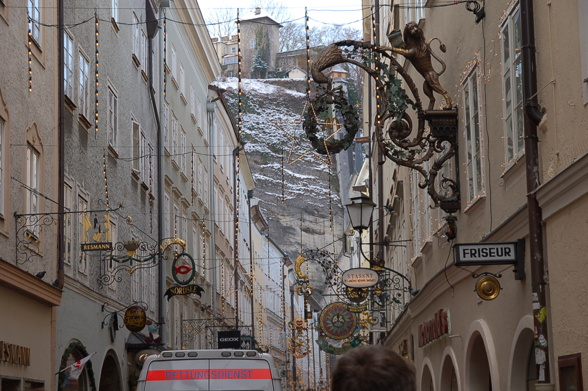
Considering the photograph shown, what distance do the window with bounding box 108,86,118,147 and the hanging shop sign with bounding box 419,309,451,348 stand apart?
8.50 metres

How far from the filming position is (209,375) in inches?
469

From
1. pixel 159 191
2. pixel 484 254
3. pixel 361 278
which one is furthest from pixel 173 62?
pixel 484 254

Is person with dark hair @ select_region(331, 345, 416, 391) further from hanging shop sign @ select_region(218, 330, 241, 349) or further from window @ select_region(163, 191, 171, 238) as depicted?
hanging shop sign @ select_region(218, 330, 241, 349)

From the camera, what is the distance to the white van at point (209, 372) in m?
11.8

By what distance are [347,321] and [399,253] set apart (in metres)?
2.19

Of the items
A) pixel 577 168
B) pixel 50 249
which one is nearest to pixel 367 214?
pixel 50 249

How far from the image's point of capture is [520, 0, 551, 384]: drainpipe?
9.38m

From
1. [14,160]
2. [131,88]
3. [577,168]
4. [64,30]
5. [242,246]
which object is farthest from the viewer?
[242,246]

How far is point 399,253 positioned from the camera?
2644 cm

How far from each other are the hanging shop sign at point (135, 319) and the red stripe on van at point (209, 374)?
32.3 feet

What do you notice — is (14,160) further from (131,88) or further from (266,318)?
(266,318)

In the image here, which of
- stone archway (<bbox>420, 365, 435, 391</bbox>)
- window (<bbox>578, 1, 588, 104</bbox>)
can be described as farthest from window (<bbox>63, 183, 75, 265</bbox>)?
window (<bbox>578, 1, 588, 104</bbox>)

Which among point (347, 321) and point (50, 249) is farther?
point (347, 321)

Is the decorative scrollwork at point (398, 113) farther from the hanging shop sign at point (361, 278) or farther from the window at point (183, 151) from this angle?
the window at point (183, 151)
